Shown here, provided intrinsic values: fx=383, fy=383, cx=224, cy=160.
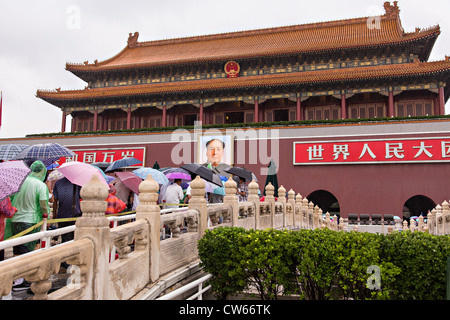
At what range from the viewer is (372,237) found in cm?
505

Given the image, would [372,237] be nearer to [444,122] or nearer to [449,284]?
[449,284]

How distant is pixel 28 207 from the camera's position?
16.6 ft

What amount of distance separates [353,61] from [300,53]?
123 inches

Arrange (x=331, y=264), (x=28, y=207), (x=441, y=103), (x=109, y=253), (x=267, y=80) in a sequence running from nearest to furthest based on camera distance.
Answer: (x=109, y=253) < (x=331, y=264) < (x=28, y=207) < (x=441, y=103) < (x=267, y=80)

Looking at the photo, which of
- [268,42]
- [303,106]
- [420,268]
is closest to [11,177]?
[420,268]

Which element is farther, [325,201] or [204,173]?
[325,201]

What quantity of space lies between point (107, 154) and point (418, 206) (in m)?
17.6

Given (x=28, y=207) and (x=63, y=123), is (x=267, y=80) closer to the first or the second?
(x=63, y=123)

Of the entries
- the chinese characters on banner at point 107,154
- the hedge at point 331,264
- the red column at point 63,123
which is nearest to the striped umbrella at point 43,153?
the hedge at point 331,264

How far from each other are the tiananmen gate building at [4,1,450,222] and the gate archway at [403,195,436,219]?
0.19 feet

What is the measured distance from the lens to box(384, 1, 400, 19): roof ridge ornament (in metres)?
24.6

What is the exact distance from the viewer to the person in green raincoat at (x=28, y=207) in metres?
5.02

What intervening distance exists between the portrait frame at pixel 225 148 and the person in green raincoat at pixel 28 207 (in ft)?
49.9
